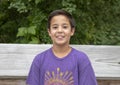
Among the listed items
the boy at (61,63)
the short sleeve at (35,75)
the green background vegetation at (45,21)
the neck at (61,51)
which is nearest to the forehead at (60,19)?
the boy at (61,63)

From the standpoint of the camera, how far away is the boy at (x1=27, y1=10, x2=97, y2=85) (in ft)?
7.83

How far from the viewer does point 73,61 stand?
2418 mm

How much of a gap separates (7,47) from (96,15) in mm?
2574

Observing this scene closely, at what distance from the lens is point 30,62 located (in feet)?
9.45

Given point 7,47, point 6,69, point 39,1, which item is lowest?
point 6,69

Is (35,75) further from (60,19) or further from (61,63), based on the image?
(60,19)

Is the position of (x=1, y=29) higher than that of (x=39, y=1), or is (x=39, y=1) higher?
(x=39, y=1)

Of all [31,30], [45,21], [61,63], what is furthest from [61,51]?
[45,21]

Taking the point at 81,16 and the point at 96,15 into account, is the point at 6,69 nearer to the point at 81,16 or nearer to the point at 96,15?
the point at 81,16

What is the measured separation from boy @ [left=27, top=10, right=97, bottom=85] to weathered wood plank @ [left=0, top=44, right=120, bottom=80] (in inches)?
16.4

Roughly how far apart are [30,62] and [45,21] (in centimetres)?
177

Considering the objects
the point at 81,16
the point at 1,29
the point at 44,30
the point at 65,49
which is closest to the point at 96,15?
the point at 81,16

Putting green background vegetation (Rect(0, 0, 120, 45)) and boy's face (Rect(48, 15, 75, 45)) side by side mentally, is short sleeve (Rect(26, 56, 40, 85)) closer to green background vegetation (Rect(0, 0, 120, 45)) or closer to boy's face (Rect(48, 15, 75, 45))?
boy's face (Rect(48, 15, 75, 45))

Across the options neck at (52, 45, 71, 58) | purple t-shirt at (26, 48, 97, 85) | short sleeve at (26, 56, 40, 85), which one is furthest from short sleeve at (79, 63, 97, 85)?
short sleeve at (26, 56, 40, 85)
